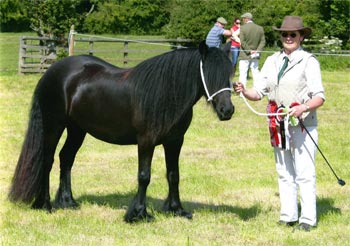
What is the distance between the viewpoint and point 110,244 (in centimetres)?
564

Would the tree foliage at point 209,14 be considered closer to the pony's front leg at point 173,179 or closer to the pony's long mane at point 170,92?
the pony's front leg at point 173,179

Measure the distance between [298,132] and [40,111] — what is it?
2.82 m

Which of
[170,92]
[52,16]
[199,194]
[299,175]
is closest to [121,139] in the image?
[170,92]

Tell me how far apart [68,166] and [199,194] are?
1.62 meters

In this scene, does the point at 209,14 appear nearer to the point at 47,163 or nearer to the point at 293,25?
the point at 47,163

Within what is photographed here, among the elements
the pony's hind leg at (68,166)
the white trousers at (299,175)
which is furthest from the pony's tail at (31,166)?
the white trousers at (299,175)

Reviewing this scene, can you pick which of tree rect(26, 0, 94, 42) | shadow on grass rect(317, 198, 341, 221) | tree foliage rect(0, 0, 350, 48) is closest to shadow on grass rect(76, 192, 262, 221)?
shadow on grass rect(317, 198, 341, 221)

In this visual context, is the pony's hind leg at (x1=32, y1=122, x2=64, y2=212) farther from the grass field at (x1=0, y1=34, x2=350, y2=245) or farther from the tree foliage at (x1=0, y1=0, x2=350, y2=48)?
the tree foliage at (x1=0, y1=0, x2=350, y2=48)

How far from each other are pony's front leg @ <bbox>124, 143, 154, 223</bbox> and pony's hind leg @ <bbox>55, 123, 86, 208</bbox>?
101cm

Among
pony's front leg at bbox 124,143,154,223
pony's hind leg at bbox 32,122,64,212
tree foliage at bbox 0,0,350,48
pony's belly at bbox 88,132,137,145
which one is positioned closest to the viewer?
pony's front leg at bbox 124,143,154,223

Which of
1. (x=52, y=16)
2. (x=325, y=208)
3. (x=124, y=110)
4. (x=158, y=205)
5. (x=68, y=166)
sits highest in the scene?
(x=124, y=110)

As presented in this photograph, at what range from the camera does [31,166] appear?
7066 millimetres

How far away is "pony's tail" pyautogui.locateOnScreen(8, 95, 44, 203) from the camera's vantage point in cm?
704

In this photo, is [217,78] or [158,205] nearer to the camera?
[217,78]
